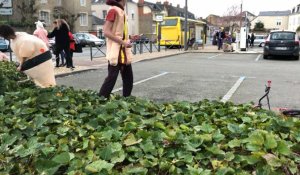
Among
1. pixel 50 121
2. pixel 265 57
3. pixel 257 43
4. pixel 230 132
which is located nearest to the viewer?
pixel 230 132

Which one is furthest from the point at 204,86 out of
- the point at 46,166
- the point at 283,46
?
the point at 283,46

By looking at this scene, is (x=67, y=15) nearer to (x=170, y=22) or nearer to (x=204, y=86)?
(x=170, y=22)

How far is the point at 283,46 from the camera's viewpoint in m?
19.4

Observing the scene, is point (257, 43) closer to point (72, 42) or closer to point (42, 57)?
point (72, 42)

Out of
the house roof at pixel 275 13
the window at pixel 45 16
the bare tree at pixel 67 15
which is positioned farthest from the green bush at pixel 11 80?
the house roof at pixel 275 13

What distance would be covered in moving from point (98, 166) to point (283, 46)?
62.4 feet

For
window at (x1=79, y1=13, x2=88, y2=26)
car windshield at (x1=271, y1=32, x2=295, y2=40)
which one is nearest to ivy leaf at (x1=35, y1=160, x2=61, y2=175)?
car windshield at (x1=271, y1=32, x2=295, y2=40)

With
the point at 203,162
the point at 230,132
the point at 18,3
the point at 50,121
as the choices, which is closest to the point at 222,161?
the point at 203,162

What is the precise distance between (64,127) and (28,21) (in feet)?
143

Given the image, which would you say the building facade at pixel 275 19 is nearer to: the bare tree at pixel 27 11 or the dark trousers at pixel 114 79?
the bare tree at pixel 27 11

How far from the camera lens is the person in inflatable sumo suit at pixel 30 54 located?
17.6 ft

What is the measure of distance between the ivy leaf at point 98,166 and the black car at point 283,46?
61.7 ft

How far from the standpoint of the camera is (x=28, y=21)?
43.4 metres

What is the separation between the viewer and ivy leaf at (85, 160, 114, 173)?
190 centimetres
